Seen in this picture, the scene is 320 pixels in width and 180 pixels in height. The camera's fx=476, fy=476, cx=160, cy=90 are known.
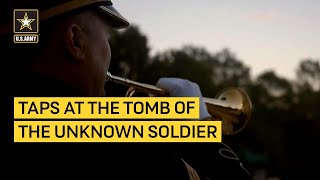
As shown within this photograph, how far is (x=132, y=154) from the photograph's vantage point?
1.51 m

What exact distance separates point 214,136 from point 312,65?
59461 mm

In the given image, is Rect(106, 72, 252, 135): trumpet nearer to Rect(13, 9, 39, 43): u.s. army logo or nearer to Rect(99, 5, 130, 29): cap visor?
Rect(99, 5, 130, 29): cap visor

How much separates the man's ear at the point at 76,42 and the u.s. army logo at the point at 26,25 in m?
0.10

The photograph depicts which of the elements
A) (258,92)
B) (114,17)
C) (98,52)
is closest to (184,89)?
(114,17)

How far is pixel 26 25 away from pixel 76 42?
168 millimetres

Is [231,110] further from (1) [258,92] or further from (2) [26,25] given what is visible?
(1) [258,92]

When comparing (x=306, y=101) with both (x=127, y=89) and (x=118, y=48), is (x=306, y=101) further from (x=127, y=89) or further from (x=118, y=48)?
(x=127, y=89)

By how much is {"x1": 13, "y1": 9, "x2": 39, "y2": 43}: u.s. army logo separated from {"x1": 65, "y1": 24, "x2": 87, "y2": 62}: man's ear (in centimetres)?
10

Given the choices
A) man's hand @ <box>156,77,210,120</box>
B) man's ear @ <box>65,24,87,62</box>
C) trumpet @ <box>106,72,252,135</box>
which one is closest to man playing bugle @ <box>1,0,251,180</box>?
man's ear @ <box>65,24,87,62</box>

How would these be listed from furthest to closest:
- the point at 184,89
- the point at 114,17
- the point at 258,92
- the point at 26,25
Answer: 1. the point at 258,92
2. the point at 184,89
3. the point at 114,17
4. the point at 26,25

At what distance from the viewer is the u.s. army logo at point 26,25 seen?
1.52m

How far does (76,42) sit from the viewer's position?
Result: 1.56m

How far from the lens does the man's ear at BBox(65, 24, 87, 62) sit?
5.03 ft

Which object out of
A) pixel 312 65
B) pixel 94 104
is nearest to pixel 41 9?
pixel 94 104
